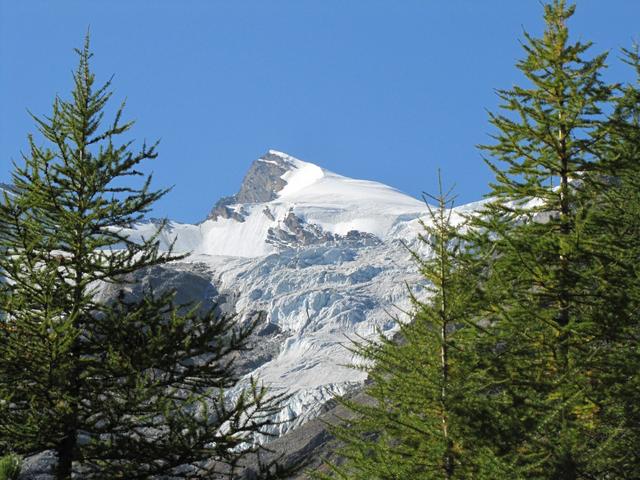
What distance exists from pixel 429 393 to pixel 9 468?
4.29 m

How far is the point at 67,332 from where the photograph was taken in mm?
8562

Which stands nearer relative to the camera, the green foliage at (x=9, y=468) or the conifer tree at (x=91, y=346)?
the green foliage at (x=9, y=468)

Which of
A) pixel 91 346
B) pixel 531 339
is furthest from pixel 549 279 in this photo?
pixel 91 346

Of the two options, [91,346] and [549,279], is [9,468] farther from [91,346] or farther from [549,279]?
[549,279]

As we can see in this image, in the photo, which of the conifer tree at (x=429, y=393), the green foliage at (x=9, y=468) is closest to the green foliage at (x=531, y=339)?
the conifer tree at (x=429, y=393)

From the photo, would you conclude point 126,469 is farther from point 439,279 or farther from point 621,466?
point 621,466

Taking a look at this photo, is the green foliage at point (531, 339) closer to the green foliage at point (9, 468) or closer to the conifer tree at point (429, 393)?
the conifer tree at point (429, 393)

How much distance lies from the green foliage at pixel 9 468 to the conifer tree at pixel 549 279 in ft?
15.0

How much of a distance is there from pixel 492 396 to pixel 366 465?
1638 millimetres

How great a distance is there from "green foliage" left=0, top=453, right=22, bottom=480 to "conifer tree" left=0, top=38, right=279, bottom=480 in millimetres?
1645

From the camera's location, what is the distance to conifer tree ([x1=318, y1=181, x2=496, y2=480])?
303 inches

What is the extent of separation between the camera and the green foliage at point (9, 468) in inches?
241

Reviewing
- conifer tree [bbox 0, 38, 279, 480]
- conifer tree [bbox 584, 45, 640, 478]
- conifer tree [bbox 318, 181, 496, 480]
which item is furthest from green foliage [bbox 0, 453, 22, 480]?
conifer tree [bbox 584, 45, 640, 478]

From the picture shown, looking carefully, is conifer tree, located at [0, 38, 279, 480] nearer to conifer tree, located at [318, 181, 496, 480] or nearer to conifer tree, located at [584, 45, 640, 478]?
conifer tree, located at [318, 181, 496, 480]
